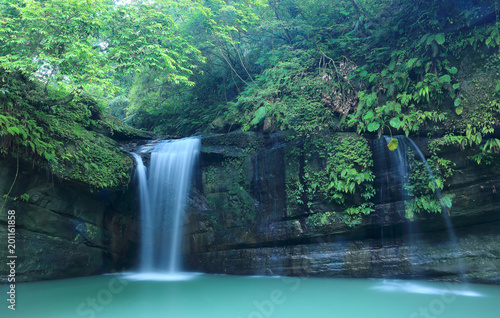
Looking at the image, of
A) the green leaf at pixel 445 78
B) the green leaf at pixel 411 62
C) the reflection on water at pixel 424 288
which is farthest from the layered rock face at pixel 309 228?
the green leaf at pixel 411 62

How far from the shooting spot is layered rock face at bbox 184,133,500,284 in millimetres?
6305

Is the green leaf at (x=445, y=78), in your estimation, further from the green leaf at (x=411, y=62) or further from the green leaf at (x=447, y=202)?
the green leaf at (x=447, y=202)

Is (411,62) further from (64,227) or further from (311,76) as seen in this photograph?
(64,227)

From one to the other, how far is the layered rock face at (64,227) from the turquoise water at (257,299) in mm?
581

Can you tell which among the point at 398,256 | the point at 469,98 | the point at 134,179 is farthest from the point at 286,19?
the point at 398,256

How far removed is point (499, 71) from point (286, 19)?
23.6ft

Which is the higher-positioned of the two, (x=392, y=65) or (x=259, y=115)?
(x=392, y=65)

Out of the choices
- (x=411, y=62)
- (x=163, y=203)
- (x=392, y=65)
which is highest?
(x=392, y=65)

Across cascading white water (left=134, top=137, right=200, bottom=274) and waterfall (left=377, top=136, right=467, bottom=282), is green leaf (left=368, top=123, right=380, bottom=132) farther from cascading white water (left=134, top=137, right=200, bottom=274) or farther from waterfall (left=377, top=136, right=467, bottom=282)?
cascading white water (left=134, top=137, right=200, bottom=274)

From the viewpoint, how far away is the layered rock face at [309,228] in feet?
20.7

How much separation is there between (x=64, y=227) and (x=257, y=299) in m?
5.64

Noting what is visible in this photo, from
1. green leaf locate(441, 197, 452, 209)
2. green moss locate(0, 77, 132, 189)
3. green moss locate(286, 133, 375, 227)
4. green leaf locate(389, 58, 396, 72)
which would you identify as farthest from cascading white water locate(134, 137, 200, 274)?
green leaf locate(441, 197, 452, 209)

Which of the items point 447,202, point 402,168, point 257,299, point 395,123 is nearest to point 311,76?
point 395,123

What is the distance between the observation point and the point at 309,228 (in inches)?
293
